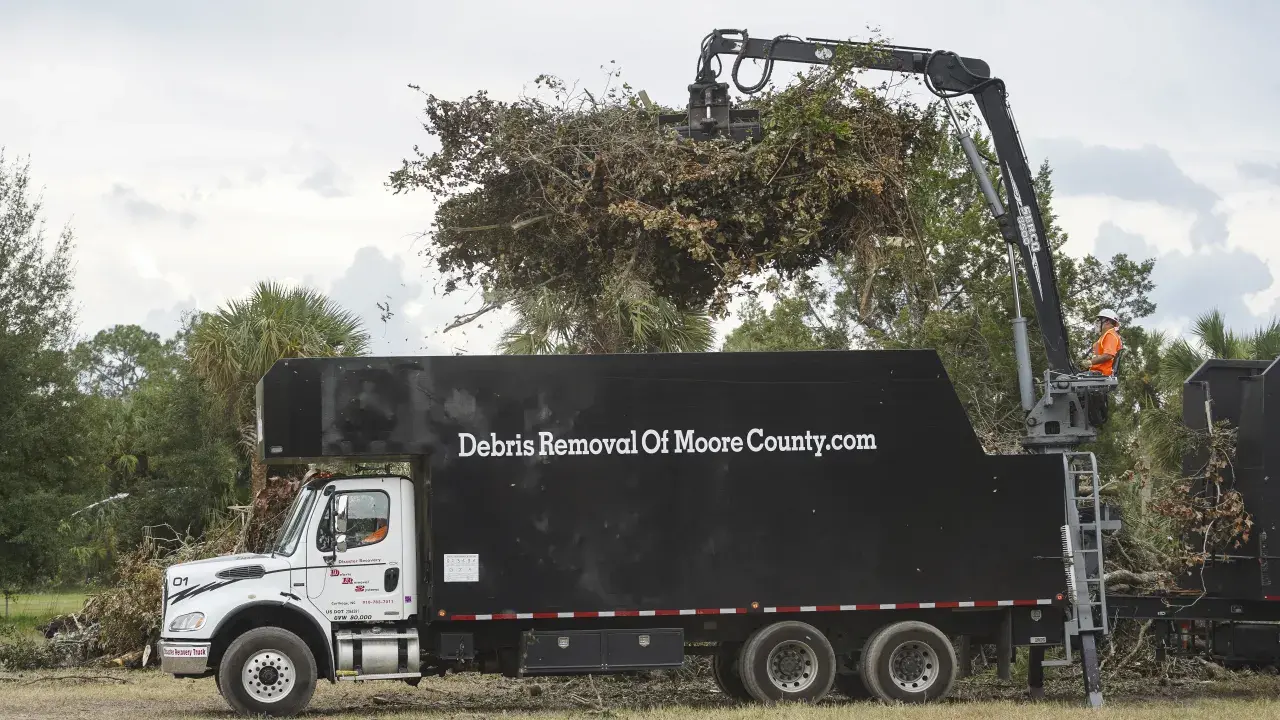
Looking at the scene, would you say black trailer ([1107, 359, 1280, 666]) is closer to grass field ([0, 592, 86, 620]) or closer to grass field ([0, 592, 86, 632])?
grass field ([0, 592, 86, 632])

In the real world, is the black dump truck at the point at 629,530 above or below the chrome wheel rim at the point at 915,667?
above

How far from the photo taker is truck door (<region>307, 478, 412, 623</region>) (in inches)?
516

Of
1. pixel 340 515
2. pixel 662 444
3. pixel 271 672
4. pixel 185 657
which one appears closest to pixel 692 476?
pixel 662 444

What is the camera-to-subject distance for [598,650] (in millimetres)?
13188

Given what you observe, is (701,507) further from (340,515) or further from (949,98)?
(949,98)

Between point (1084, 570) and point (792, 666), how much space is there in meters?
3.09

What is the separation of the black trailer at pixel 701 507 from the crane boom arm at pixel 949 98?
2.40 m

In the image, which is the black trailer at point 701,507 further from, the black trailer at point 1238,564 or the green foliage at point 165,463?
the green foliage at point 165,463

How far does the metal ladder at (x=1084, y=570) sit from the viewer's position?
1360 cm

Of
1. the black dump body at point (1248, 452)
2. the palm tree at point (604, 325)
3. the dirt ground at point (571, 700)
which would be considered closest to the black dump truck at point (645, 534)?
the dirt ground at point (571, 700)

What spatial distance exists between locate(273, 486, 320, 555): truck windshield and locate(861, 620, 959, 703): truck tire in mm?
5694

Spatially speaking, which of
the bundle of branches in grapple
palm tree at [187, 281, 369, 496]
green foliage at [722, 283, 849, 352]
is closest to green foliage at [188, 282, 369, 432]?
palm tree at [187, 281, 369, 496]

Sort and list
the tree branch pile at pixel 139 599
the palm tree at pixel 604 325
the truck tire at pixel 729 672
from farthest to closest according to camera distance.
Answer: the tree branch pile at pixel 139 599, the palm tree at pixel 604 325, the truck tire at pixel 729 672

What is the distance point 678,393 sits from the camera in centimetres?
1342
